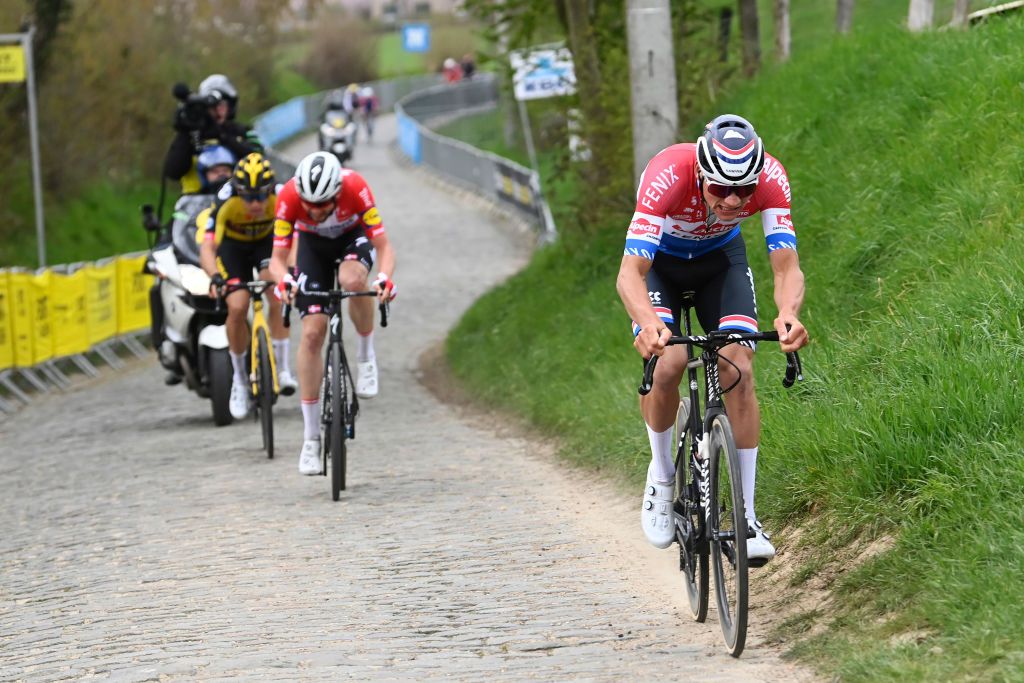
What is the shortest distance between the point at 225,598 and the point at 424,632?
1276 mm

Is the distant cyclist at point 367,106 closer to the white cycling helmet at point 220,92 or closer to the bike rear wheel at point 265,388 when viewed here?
the white cycling helmet at point 220,92

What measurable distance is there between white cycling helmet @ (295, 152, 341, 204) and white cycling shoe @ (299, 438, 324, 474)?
1536 millimetres

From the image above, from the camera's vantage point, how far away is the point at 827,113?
1332 centimetres

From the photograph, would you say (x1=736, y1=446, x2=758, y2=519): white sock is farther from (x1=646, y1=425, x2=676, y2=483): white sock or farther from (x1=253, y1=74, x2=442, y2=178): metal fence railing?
(x1=253, y1=74, x2=442, y2=178): metal fence railing

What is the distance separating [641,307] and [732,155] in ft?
2.19

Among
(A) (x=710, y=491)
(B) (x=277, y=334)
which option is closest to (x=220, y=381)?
(B) (x=277, y=334)

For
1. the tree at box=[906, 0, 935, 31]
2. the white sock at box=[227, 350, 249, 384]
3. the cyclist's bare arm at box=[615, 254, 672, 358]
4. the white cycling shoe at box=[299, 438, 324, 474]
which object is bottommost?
the white sock at box=[227, 350, 249, 384]

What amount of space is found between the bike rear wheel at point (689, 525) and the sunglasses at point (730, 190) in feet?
3.16

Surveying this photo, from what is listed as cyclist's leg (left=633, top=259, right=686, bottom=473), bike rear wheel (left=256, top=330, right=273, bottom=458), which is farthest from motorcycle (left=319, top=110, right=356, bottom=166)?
cyclist's leg (left=633, top=259, right=686, bottom=473)

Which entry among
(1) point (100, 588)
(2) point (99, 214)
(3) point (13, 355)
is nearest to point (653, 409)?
(1) point (100, 588)

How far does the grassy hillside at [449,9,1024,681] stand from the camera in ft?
18.8

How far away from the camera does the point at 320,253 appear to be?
1075cm

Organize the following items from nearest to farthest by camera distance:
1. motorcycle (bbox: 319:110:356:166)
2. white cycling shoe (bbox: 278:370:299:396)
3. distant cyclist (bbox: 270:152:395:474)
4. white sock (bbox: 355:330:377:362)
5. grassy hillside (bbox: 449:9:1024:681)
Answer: grassy hillside (bbox: 449:9:1024:681) → distant cyclist (bbox: 270:152:395:474) → white sock (bbox: 355:330:377:362) → white cycling shoe (bbox: 278:370:299:396) → motorcycle (bbox: 319:110:356:166)

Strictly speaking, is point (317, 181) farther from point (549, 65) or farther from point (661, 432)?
point (549, 65)
